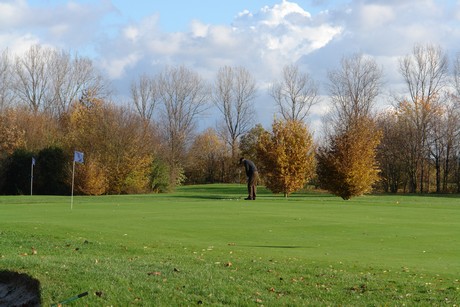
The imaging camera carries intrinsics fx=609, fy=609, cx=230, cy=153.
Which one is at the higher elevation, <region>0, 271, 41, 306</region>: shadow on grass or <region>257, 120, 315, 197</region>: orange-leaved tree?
<region>257, 120, 315, 197</region>: orange-leaved tree

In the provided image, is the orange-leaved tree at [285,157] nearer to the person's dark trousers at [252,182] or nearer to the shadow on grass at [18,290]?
the person's dark trousers at [252,182]

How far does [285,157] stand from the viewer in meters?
47.2

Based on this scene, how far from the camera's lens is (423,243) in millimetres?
16016

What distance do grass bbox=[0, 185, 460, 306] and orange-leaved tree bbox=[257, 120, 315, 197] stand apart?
78.9 feet

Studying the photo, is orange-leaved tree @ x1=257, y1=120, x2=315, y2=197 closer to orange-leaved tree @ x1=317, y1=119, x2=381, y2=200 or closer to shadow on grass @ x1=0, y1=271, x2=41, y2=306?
orange-leaved tree @ x1=317, y1=119, x2=381, y2=200

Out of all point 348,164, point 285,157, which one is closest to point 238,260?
point 348,164

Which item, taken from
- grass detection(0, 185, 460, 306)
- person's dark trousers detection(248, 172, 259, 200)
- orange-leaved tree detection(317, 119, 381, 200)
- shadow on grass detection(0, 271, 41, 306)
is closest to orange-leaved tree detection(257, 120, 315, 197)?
orange-leaved tree detection(317, 119, 381, 200)

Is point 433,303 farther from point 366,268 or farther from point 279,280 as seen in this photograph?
point 366,268

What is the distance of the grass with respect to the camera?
29.4ft

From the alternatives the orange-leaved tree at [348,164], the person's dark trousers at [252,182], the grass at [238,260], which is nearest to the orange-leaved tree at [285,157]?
the orange-leaved tree at [348,164]

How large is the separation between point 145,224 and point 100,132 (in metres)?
33.2

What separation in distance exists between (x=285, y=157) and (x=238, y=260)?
115 ft

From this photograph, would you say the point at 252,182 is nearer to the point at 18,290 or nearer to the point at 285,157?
the point at 285,157

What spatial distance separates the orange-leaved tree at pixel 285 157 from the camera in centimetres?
4716
